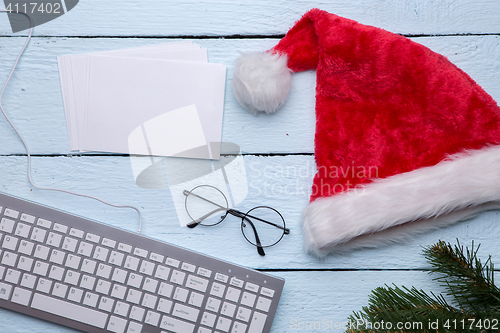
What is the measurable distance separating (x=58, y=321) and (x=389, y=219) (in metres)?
0.60

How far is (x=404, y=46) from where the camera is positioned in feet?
1.91

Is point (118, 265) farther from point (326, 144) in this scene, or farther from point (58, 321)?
point (326, 144)

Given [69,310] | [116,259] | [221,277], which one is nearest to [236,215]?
[221,277]

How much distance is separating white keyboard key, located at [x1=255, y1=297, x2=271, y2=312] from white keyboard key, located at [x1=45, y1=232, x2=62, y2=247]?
1.20 ft

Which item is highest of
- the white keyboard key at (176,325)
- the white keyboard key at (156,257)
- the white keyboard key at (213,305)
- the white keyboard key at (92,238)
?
the white keyboard key at (92,238)

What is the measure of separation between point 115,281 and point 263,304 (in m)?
0.26

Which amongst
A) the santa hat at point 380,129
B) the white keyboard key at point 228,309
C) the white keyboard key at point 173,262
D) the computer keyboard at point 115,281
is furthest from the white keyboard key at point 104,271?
the santa hat at point 380,129

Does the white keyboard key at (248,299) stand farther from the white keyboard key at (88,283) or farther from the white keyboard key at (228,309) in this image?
the white keyboard key at (88,283)

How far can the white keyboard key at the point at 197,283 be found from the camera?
0.56 m

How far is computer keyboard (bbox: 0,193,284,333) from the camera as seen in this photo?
55 centimetres

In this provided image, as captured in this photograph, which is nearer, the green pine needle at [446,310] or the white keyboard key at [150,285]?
the green pine needle at [446,310]

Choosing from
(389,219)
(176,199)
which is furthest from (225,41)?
(389,219)

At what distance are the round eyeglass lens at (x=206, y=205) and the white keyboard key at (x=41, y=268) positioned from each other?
26 centimetres

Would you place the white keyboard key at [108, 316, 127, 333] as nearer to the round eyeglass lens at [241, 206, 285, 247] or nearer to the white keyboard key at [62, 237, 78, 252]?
the white keyboard key at [62, 237, 78, 252]
